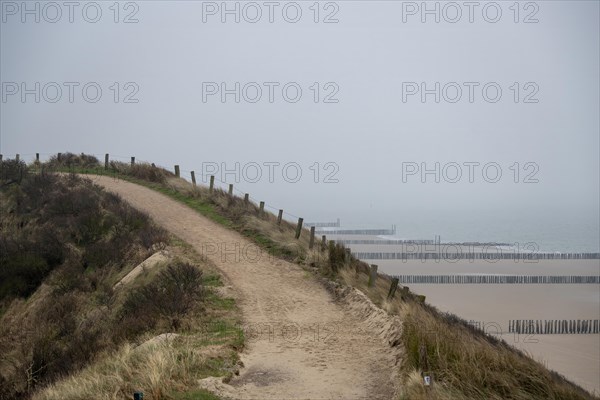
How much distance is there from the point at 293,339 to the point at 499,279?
3534cm

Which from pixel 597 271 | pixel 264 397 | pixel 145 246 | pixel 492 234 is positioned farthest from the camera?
pixel 492 234

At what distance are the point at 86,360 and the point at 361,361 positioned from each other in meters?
6.21

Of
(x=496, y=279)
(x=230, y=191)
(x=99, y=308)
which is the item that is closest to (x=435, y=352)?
(x=99, y=308)

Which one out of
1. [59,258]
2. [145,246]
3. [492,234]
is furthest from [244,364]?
[492,234]

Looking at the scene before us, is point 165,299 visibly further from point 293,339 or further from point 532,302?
point 532,302

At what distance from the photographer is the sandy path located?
373 inches

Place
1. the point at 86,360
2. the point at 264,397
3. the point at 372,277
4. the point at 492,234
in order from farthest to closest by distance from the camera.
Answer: the point at 492,234 → the point at 372,277 → the point at 86,360 → the point at 264,397

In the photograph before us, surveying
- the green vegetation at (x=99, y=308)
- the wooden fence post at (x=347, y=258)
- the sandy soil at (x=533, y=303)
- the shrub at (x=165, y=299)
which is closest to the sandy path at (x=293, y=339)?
the green vegetation at (x=99, y=308)

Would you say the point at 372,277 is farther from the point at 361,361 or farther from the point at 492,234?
the point at 492,234

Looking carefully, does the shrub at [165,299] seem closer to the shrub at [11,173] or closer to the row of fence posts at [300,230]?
the row of fence posts at [300,230]

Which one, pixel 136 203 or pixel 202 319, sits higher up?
pixel 136 203

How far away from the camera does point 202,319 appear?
13.1 metres

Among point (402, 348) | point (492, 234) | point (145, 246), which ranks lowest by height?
point (492, 234)

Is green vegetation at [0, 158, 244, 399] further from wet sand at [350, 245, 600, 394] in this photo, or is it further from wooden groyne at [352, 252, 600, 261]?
wooden groyne at [352, 252, 600, 261]
